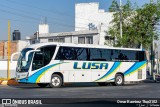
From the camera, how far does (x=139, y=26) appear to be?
47875mm

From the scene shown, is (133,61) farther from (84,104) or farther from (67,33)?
(67,33)

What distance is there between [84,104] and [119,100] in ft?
2.39

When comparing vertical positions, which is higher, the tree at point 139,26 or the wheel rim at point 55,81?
the tree at point 139,26

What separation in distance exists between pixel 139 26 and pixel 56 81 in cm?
2303

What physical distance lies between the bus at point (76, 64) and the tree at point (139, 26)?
47.6 ft

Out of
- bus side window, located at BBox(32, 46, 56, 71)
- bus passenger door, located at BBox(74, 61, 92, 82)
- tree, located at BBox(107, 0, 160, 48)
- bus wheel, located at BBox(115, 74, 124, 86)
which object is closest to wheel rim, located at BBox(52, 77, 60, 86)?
bus side window, located at BBox(32, 46, 56, 71)

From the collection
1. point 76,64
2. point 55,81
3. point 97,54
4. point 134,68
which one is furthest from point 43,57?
point 134,68

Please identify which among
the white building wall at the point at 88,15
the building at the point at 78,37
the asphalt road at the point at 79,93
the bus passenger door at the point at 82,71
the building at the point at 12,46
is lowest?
the asphalt road at the point at 79,93

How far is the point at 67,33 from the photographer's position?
61.9 m

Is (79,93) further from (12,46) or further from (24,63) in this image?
(12,46)

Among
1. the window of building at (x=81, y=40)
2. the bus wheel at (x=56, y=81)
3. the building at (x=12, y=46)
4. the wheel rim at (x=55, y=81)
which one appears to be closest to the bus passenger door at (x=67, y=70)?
the bus wheel at (x=56, y=81)

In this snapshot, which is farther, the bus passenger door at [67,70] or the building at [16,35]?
the building at [16,35]

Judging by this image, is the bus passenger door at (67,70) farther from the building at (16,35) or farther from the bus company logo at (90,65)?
the building at (16,35)

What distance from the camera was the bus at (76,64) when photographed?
26.4 metres
